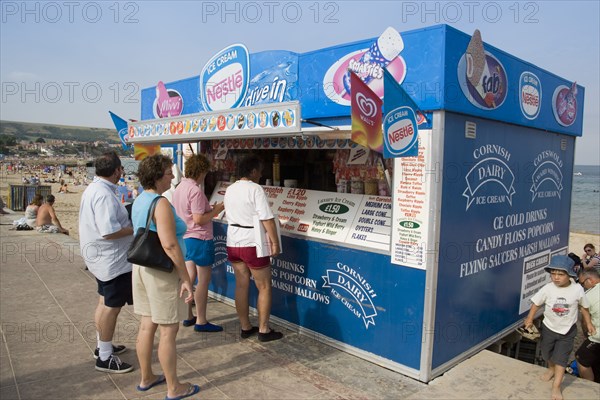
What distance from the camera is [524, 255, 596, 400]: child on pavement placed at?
3549 mm

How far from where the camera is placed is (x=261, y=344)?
4.11 m

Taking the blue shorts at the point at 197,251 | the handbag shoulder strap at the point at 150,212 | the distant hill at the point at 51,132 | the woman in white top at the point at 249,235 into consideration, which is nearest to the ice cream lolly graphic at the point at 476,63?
the woman in white top at the point at 249,235

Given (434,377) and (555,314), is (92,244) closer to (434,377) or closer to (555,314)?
(434,377)

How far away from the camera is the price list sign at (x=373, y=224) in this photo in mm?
3814

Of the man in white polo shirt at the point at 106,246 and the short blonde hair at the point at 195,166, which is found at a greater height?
the short blonde hair at the point at 195,166

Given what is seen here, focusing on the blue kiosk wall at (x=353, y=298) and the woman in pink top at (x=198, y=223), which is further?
the woman in pink top at (x=198, y=223)

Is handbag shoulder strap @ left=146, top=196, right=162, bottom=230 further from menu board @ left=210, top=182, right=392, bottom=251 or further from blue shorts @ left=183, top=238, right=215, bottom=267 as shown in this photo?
menu board @ left=210, top=182, right=392, bottom=251

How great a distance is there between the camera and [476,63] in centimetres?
360

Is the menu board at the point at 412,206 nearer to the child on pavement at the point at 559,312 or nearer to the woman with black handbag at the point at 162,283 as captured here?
the child on pavement at the point at 559,312

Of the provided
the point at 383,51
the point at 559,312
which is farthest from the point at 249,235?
the point at 559,312

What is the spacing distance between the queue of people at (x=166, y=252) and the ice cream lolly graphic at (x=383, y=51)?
1.30 metres

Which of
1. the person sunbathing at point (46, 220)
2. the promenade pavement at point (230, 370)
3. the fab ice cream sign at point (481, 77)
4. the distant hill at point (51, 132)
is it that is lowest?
the promenade pavement at point (230, 370)

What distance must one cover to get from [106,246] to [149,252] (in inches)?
33.2

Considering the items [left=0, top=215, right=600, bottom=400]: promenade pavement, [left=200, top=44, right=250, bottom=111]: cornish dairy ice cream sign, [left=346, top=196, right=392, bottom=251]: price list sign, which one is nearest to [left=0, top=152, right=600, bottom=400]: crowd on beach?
[left=0, top=215, right=600, bottom=400]: promenade pavement
